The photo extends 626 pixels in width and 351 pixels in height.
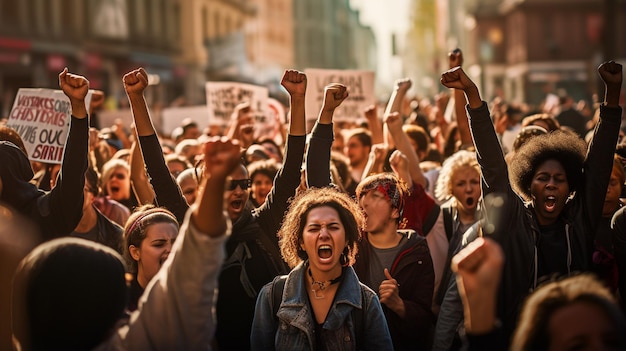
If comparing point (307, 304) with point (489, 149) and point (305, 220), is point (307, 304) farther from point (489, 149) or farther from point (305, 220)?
point (489, 149)

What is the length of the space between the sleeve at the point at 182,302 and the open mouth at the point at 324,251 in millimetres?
1421

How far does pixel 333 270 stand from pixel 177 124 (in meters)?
10.6

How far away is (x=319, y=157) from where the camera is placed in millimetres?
5898

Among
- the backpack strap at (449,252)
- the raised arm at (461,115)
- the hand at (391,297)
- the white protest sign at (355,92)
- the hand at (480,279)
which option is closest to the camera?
the hand at (480,279)

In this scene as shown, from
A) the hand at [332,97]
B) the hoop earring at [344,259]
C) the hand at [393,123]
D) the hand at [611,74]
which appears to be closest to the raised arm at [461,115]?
the hand at [393,123]

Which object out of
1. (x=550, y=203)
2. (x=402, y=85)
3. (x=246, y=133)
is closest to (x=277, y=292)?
(x=550, y=203)

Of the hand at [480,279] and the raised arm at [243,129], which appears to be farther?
the raised arm at [243,129]

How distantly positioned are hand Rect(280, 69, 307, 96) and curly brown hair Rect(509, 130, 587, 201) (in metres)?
1.22

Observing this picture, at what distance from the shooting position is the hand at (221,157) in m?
3.29

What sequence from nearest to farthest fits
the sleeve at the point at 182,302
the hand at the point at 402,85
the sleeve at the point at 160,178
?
the sleeve at the point at 182,302
the sleeve at the point at 160,178
the hand at the point at 402,85

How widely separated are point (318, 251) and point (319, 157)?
1.11m

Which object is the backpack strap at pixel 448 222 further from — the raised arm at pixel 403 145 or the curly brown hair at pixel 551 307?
the curly brown hair at pixel 551 307

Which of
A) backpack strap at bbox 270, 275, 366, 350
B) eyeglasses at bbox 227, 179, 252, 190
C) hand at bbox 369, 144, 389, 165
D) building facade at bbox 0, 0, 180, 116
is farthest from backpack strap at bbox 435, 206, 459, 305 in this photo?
building facade at bbox 0, 0, 180, 116

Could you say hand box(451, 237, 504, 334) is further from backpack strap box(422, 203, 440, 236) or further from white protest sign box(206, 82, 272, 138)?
white protest sign box(206, 82, 272, 138)
